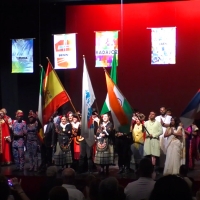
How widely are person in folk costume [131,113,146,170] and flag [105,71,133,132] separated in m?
0.91

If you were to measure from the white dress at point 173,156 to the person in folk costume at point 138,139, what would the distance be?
65cm

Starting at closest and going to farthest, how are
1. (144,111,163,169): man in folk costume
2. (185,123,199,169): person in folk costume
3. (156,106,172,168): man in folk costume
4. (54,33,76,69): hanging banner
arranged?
1. (144,111,163,169): man in folk costume
2. (185,123,199,169): person in folk costume
3. (156,106,172,168): man in folk costume
4. (54,33,76,69): hanging banner

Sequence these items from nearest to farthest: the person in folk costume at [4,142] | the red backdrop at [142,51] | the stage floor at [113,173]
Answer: the stage floor at [113,173] → the person in folk costume at [4,142] → the red backdrop at [142,51]

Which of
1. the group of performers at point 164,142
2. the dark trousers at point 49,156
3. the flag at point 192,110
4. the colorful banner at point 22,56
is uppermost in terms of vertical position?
the colorful banner at point 22,56

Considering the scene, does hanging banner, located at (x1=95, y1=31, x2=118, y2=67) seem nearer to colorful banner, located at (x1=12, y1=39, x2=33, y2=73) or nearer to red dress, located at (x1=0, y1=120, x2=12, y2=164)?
colorful banner, located at (x1=12, y1=39, x2=33, y2=73)

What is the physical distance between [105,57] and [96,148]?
4.19 meters

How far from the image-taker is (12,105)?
16.5 m

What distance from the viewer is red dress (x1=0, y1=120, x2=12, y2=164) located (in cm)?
1294

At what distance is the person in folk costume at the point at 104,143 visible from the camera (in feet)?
35.9

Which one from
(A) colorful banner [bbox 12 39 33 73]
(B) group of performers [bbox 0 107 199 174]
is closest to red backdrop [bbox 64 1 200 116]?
(A) colorful banner [bbox 12 39 33 73]

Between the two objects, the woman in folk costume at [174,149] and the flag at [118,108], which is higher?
the flag at [118,108]

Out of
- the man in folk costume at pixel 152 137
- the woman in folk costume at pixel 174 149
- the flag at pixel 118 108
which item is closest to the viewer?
the flag at pixel 118 108

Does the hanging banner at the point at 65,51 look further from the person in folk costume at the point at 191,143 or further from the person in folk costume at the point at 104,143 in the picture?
the person in folk costume at the point at 191,143

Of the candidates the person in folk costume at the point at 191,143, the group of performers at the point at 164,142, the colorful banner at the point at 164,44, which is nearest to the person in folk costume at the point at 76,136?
the group of performers at the point at 164,142
